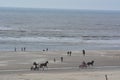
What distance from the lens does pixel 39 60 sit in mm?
49531

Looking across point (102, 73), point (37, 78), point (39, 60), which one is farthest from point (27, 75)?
point (39, 60)

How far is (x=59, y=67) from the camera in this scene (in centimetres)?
4328

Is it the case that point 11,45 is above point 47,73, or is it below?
above

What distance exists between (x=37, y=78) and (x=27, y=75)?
2.27 m

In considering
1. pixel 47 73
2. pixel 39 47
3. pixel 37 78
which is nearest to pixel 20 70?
pixel 47 73

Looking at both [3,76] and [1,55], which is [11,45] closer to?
[1,55]

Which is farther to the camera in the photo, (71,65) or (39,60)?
(39,60)

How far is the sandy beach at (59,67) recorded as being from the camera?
118 feet

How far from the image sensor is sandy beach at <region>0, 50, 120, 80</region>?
118 feet

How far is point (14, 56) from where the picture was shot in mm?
53156

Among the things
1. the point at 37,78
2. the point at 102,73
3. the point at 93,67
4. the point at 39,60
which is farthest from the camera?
the point at 39,60

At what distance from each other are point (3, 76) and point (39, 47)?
3242 cm

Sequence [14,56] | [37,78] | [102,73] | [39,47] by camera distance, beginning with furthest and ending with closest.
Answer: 1. [39,47]
2. [14,56]
3. [102,73]
4. [37,78]

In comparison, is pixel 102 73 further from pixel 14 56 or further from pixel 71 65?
pixel 14 56
